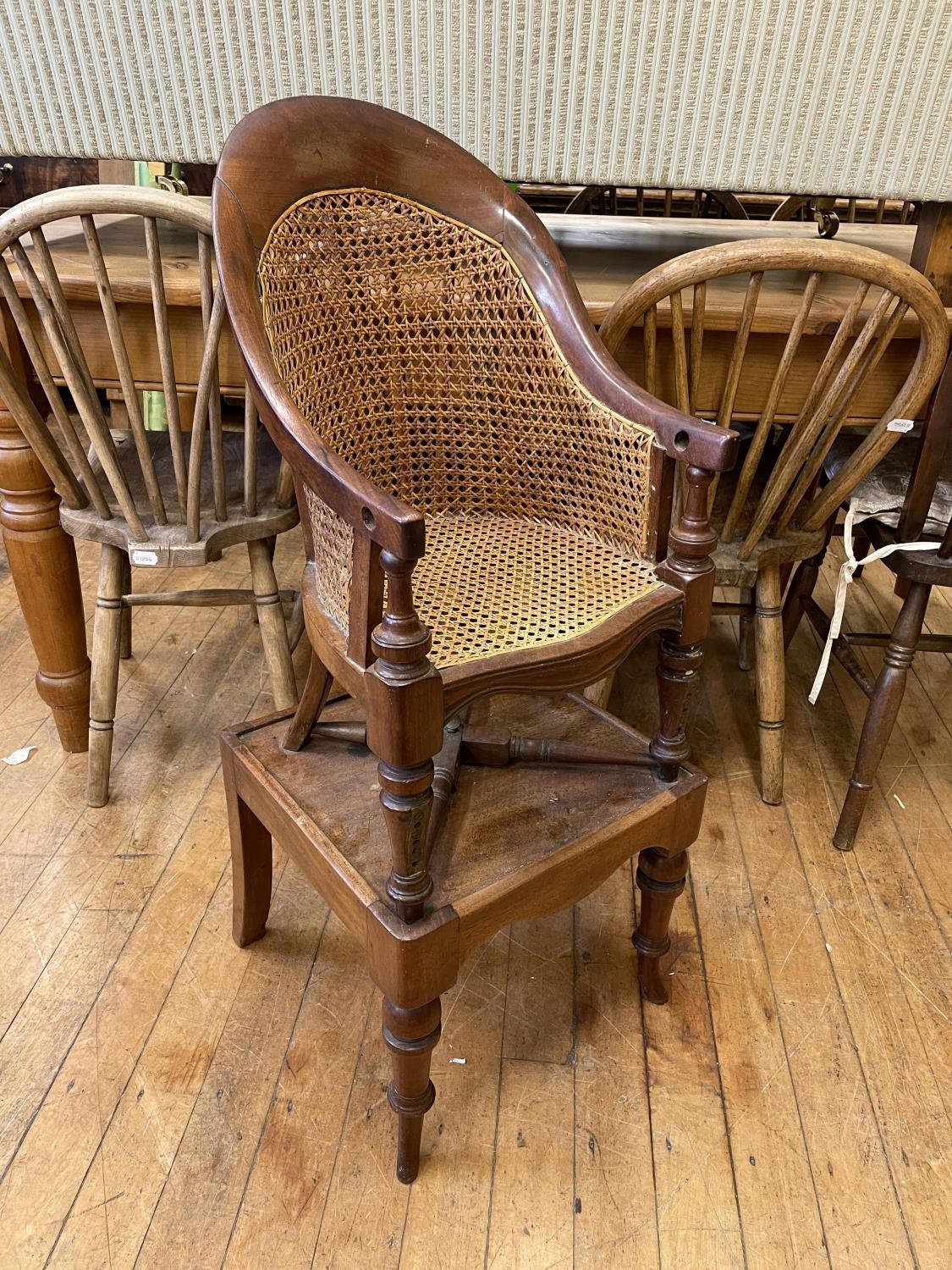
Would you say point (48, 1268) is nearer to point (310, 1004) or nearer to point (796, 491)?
point (310, 1004)

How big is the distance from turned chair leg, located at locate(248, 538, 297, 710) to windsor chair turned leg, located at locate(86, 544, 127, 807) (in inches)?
8.6

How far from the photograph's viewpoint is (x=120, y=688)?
2006mm

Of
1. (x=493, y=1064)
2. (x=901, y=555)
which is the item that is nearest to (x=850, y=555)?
(x=901, y=555)

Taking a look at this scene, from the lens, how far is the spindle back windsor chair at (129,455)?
4.10 ft

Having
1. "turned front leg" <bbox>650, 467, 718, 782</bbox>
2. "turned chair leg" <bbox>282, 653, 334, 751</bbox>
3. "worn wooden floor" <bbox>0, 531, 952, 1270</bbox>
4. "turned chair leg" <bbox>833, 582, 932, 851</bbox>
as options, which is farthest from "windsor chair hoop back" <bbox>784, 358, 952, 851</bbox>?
"turned chair leg" <bbox>282, 653, 334, 751</bbox>

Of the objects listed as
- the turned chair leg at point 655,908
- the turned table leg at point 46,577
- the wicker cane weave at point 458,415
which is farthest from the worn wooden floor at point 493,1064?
the wicker cane weave at point 458,415

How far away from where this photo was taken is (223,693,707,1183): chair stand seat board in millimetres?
1040

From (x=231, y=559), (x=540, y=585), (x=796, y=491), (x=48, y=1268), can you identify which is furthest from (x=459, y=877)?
(x=231, y=559)

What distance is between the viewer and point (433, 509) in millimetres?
1405

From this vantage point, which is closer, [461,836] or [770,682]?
[461,836]

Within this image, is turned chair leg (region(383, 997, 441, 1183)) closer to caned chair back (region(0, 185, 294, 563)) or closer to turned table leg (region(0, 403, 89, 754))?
caned chair back (region(0, 185, 294, 563))

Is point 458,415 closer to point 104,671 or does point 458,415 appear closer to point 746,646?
point 104,671

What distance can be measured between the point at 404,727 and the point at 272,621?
81cm

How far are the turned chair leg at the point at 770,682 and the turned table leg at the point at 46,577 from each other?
46.6 inches
